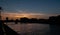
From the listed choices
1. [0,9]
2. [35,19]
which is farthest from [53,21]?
[0,9]

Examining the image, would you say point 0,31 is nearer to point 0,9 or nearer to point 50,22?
point 0,9

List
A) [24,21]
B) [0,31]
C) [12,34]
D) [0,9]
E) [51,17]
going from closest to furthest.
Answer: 1. [0,31]
2. [12,34]
3. [0,9]
4. [51,17]
5. [24,21]

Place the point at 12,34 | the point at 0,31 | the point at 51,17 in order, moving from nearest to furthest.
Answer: the point at 0,31
the point at 12,34
the point at 51,17

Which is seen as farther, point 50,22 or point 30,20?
point 30,20

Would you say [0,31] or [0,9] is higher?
[0,9]

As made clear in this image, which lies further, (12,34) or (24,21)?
(24,21)

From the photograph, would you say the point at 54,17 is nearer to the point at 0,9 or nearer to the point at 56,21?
the point at 56,21

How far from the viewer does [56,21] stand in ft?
238

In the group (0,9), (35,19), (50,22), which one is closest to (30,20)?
(35,19)

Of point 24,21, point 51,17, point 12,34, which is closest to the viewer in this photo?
point 12,34

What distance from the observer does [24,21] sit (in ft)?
273

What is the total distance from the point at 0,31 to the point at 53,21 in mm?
60109

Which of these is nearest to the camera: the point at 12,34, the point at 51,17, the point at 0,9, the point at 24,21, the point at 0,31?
the point at 0,31

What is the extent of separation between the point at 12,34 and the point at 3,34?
3.38 feet
